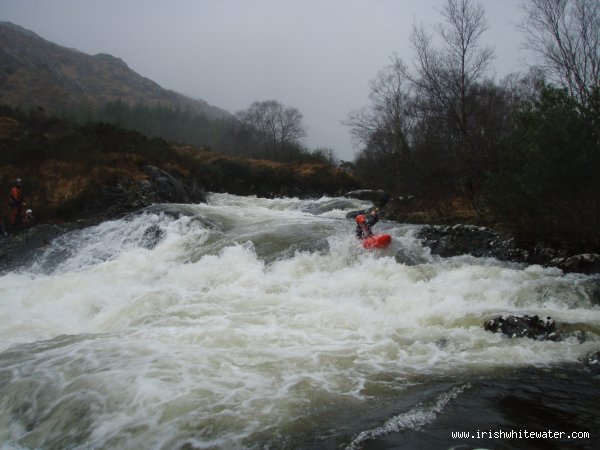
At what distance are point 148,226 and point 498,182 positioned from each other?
979 cm

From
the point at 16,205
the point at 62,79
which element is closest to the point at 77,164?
the point at 16,205

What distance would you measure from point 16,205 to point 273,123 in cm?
4442

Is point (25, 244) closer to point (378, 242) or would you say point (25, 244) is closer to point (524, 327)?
point (378, 242)

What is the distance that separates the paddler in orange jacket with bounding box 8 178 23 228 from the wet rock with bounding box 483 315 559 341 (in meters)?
13.7

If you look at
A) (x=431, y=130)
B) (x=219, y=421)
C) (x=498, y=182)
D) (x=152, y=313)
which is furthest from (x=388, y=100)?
(x=219, y=421)

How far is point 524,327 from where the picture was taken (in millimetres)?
5008

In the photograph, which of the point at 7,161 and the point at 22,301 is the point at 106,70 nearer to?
the point at 7,161

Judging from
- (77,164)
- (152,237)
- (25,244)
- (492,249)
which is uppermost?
(77,164)

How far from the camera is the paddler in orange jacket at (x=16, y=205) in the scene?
41.9 feet

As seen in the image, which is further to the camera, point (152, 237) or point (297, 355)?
point (152, 237)

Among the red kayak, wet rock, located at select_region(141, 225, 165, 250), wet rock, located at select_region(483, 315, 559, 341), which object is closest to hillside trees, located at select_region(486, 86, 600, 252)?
the red kayak

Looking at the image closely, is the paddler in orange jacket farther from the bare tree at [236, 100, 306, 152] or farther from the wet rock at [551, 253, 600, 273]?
the bare tree at [236, 100, 306, 152]

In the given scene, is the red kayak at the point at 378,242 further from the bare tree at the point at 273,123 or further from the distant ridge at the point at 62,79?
the distant ridge at the point at 62,79

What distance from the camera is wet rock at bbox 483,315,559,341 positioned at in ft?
16.1
